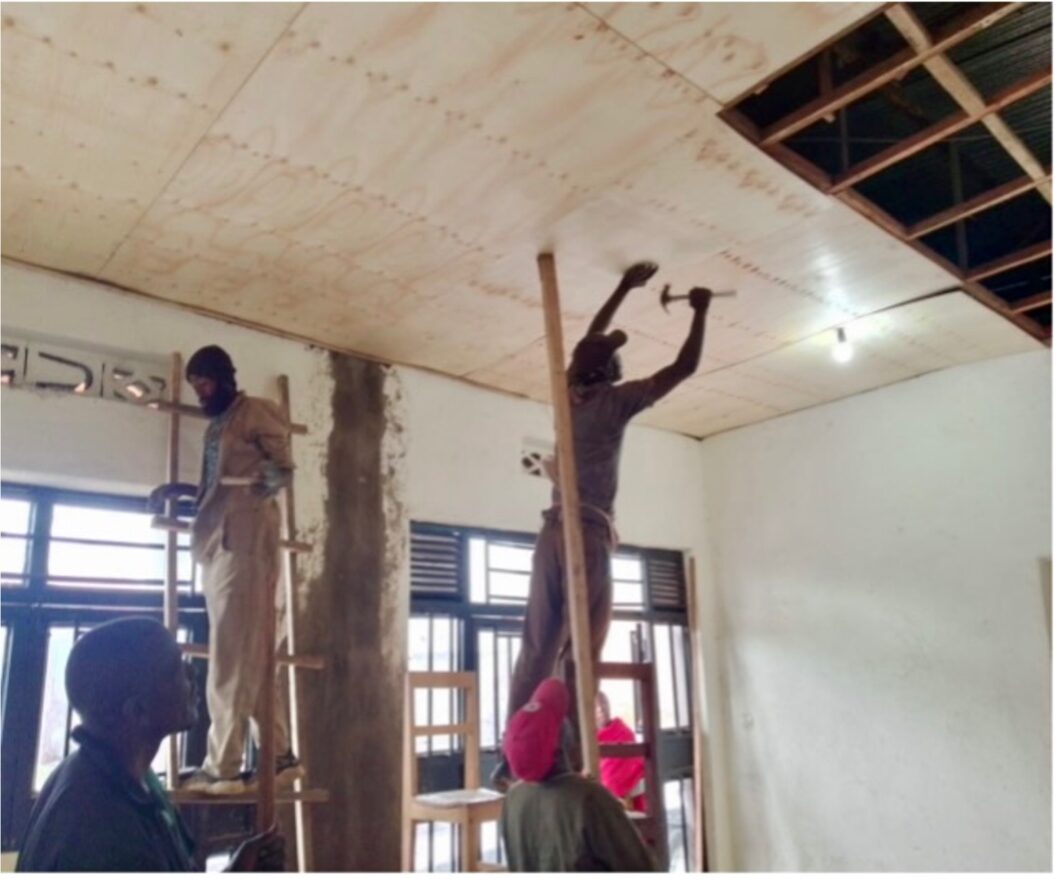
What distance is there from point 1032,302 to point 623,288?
2249 millimetres

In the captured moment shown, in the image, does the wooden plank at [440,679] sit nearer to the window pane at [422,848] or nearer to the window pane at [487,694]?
the window pane at [487,694]

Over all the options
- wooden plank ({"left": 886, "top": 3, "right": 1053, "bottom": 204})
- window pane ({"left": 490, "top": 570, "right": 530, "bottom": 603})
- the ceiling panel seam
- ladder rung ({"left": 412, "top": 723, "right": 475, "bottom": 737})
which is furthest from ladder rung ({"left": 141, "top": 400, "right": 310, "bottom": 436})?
wooden plank ({"left": 886, "top": 3, "right": 1053, "bottom": 204})

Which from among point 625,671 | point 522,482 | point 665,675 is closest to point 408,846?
point 625,671

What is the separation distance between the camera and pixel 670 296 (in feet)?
12.8

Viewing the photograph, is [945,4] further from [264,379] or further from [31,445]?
[31,445]

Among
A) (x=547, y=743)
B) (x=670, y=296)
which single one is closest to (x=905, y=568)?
(x=670, y=296)

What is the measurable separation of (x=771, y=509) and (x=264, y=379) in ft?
11.5

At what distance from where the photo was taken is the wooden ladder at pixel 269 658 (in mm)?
2604

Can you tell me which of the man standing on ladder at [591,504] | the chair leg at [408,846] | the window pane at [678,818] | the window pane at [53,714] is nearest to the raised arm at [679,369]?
the man standing on ladder at [591,504]

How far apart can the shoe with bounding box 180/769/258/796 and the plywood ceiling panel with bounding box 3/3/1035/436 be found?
1973 mm

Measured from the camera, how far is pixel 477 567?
4758 millimetres

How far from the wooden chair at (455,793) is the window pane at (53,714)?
144cm

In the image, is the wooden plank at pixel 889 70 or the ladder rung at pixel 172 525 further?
the ladder rung at pixel 172 525

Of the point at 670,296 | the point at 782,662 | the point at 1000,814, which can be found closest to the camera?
the point at 670,296
